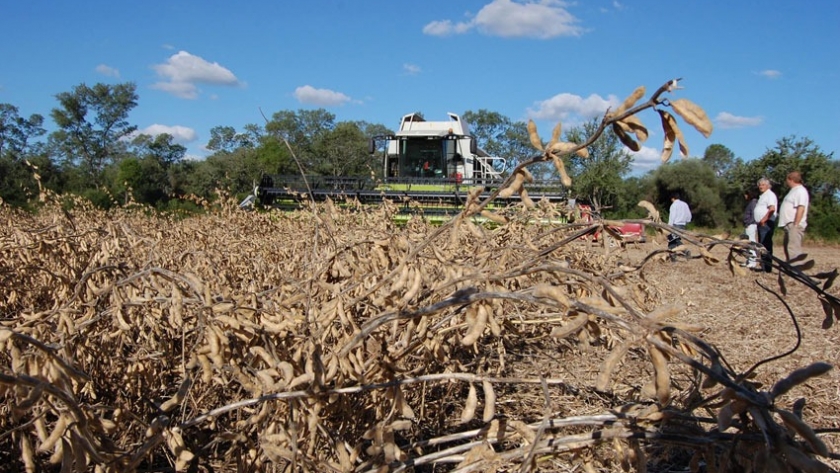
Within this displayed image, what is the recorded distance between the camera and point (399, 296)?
5.81ft

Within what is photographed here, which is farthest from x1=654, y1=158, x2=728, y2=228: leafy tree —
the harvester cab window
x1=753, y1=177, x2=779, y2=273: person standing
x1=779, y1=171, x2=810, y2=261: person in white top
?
x1=779, y1=171, x2=810, y2=261: person in white top

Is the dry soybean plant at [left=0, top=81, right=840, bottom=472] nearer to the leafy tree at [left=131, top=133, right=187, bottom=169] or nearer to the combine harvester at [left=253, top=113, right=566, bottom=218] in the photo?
the combine harvester at [left=253, top=113, right=566, bottom=218]

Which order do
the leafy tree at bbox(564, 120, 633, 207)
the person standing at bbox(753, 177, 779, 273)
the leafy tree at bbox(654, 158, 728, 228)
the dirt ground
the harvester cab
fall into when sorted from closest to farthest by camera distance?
the dirt ground
the person standing at bbox(753, 177, 779, 273)
the harvester cab
the leafy tree at bbox(564, 120, 633, 207)
the leafy tree at bbox(654, 158, 728, 228)

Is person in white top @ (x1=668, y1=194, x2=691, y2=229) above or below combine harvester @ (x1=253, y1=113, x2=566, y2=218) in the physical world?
below

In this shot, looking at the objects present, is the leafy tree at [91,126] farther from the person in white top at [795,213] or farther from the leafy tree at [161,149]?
the person in white top at [795,213]

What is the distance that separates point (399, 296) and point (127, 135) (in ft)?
169

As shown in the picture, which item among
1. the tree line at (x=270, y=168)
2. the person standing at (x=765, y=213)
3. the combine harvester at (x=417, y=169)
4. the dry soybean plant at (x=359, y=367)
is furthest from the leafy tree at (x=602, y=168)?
the dry soybean plant at (x=359, y=367)

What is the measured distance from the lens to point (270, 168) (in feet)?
55.2

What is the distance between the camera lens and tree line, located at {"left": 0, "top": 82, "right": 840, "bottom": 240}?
40.4 ft

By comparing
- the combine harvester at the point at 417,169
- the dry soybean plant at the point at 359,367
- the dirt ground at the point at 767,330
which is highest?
the combine harvester at the point at 417,169

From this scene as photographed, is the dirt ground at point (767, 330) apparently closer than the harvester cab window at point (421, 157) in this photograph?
Yes

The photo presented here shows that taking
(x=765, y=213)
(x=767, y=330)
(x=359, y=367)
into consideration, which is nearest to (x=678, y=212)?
(x=765, y=213)

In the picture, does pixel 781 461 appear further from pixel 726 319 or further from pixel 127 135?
pixel 127 135

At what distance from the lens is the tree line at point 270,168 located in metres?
12.3
